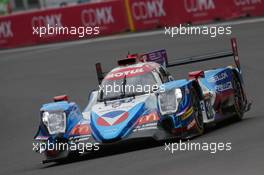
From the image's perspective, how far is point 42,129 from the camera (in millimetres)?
13195

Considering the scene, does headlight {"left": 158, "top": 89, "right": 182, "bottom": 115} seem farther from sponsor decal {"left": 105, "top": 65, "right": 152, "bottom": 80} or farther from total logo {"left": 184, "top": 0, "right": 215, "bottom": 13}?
total logo {"left": 184, "top": 0, "right": 215, "bottom": 13}

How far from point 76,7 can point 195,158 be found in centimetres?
2614

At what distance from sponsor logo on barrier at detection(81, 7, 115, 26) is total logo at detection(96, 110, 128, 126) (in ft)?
75.1

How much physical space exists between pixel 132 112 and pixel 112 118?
1.00ft

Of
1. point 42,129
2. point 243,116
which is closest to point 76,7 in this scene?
point 243,116

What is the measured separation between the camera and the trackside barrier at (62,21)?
35531 mm

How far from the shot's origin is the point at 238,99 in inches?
612

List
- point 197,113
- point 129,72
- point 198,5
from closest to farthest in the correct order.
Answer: point 197,113, point 129,72, point 198,5

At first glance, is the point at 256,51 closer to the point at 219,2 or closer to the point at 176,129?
the point at 219,2

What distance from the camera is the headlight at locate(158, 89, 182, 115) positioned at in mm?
12703

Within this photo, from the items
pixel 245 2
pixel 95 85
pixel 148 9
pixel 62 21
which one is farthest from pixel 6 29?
pixel 95 85

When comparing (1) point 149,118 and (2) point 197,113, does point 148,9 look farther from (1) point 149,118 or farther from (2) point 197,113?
(1) point 149,118

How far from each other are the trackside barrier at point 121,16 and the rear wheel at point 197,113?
1867cm

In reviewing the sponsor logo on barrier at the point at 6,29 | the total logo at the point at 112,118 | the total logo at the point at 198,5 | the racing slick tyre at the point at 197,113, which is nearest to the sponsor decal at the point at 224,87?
the racing slick tyre at the point at 197,113
